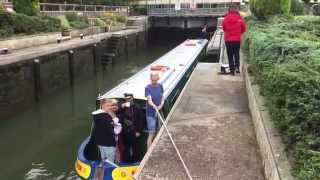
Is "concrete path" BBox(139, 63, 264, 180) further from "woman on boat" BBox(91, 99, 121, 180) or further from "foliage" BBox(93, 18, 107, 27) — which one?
"foliage" BBox(93, 18, 107, 27)

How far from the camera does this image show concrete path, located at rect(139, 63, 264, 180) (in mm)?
6219

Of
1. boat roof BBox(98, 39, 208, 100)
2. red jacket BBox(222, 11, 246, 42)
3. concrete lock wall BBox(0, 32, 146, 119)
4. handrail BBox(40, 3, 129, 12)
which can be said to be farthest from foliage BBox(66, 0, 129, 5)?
red jacket BBox(222, 11, 246, 42)

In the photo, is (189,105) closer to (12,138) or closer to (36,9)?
(12,138)

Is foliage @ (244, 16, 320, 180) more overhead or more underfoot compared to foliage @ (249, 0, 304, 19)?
more underfoot

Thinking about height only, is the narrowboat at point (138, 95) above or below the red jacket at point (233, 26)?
below

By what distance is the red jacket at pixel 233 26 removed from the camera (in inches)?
512

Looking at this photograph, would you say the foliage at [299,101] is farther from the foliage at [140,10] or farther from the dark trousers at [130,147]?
the foliage at [140,10]

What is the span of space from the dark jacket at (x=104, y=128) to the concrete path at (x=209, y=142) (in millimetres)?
912

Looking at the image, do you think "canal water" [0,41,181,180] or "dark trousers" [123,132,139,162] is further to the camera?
"canal water" [0,41,181,180]

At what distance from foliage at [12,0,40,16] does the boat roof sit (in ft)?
34.1

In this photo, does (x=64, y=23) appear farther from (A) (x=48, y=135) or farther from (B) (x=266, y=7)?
(A) (x=48, y=135)

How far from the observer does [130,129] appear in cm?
930

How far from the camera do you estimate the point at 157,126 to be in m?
9.66

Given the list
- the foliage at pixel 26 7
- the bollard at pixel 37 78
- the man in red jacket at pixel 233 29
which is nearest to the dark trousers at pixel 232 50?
the man in red jacket at pixel 233 29
